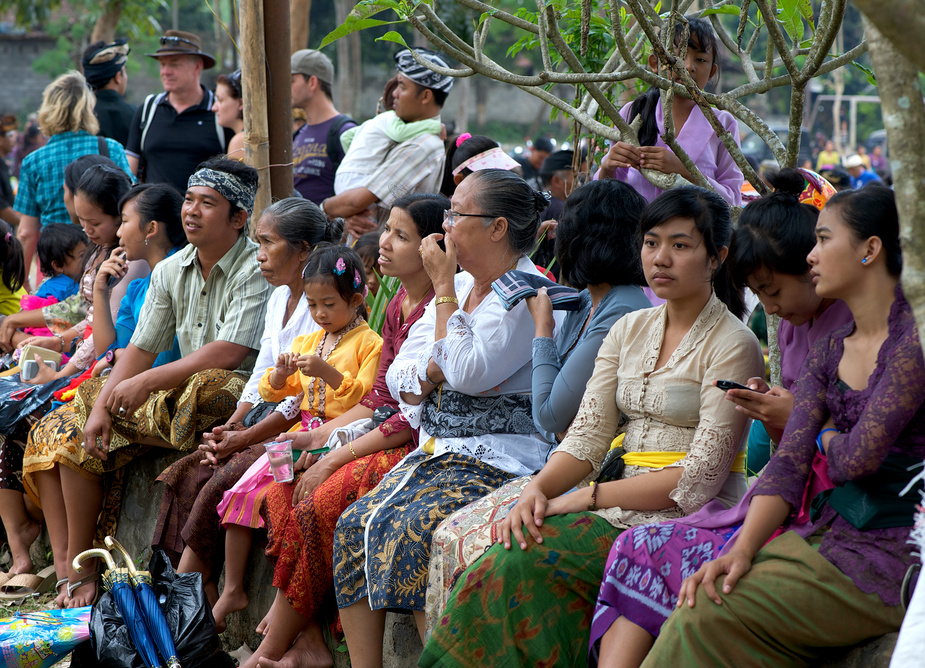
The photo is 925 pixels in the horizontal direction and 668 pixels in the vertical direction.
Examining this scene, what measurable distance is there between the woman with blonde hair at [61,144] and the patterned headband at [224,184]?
2415 mm

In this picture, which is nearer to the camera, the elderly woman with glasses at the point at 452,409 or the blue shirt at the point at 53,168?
the elderly woman with glasses at the point at 452,409

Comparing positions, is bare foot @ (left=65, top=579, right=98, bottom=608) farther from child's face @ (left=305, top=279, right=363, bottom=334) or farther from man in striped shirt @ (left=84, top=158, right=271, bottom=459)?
child's face @ (left=305, top=279, right=363, bottom=334)

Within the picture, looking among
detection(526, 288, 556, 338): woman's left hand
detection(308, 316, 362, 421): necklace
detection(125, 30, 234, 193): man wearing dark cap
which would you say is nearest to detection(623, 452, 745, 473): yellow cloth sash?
detection(526, 288, 556, 338): woman's left hand

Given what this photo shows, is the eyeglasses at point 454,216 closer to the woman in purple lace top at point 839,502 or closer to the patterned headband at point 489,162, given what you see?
the patterned headband at point 489,162

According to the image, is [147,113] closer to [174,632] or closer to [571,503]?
[174,632]

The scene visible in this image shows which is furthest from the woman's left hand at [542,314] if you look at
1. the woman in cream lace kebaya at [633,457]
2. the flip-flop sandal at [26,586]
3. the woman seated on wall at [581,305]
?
the flip-flop sandal at [26,586]

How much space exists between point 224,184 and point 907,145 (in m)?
3.43

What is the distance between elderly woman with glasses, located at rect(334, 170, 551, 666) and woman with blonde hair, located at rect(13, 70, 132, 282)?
3.96m

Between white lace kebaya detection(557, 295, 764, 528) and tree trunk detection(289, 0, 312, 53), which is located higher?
tree trunk detection(289, 0, 312, 53)

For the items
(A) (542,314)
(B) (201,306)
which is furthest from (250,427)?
(A) (542,314)

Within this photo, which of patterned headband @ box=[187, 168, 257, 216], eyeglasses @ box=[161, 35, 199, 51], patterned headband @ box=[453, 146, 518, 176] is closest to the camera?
patterned headband @ box=[453, 146, 518, 176]

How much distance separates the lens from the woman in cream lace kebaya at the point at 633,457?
2.46 meters

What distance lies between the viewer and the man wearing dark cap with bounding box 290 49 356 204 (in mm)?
5980

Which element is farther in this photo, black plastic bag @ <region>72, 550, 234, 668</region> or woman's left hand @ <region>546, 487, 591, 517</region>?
black plastic bag @ <region>72, 550, 234, 668</region>
